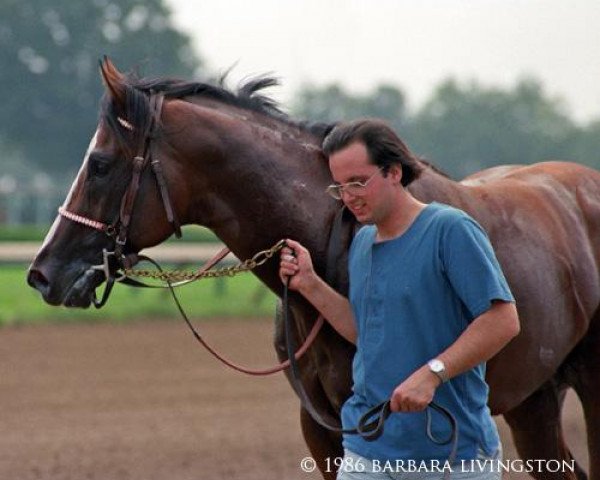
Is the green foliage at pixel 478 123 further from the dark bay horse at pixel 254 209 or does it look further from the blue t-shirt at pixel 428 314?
the blue t-shirt at pixel 428 314

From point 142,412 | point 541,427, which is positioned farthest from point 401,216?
point 142,412

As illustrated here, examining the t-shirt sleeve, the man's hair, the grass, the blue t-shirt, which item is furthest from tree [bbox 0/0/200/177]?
the t-shirt sleeve

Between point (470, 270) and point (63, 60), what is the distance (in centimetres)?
6826

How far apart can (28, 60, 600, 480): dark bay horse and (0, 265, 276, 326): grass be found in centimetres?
1162

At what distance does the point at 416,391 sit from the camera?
3.79 m

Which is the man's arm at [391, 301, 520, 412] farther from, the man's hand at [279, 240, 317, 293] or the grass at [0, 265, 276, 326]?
the grass at [0, 265, 276, 326]

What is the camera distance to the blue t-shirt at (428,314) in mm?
3859

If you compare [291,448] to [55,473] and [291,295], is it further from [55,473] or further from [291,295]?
[291,295]

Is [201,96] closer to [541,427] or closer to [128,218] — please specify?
[128,218]

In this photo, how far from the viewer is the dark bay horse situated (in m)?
4.80

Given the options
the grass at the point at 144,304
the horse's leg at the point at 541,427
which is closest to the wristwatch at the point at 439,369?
the horse's leg at the point at 541,427

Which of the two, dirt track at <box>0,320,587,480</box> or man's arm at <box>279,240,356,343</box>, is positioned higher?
man's arm at <box>279,240,356,343</box>

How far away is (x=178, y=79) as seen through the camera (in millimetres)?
5172

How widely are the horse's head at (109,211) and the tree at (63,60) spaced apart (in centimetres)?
6141
